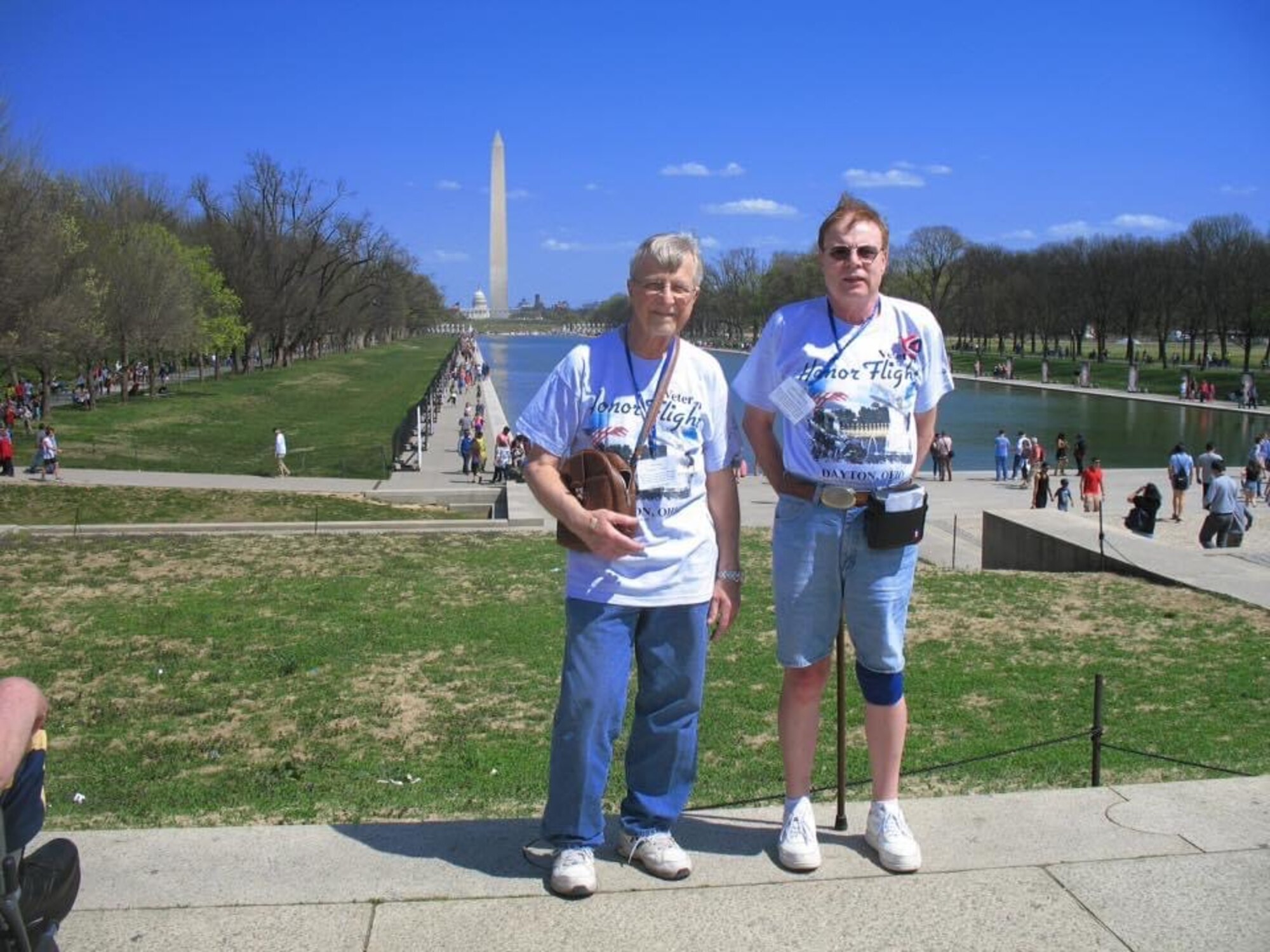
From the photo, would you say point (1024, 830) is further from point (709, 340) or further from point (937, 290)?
point (709, 340)

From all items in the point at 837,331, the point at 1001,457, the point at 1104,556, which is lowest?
the point at 1001,457

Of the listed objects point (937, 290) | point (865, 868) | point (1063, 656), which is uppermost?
point (937, 290)

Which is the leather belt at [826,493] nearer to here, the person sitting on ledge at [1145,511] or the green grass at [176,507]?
the person sitting on ledge at [1145,511]

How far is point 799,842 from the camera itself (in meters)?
3.58

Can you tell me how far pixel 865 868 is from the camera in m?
3.56

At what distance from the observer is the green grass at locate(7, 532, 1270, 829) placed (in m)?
6.54

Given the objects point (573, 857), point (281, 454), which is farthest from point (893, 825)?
point (281, 454)

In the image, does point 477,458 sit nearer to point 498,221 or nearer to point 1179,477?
point 1179,477

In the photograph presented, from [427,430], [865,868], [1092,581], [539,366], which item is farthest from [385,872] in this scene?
[539,366]

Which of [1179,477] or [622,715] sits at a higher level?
[622,715]

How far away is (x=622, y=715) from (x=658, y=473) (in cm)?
75

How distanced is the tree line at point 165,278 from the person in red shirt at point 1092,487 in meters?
24.3

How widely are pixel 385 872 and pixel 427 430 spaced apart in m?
36.3

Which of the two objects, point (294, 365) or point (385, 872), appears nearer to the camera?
point (385, 872)
